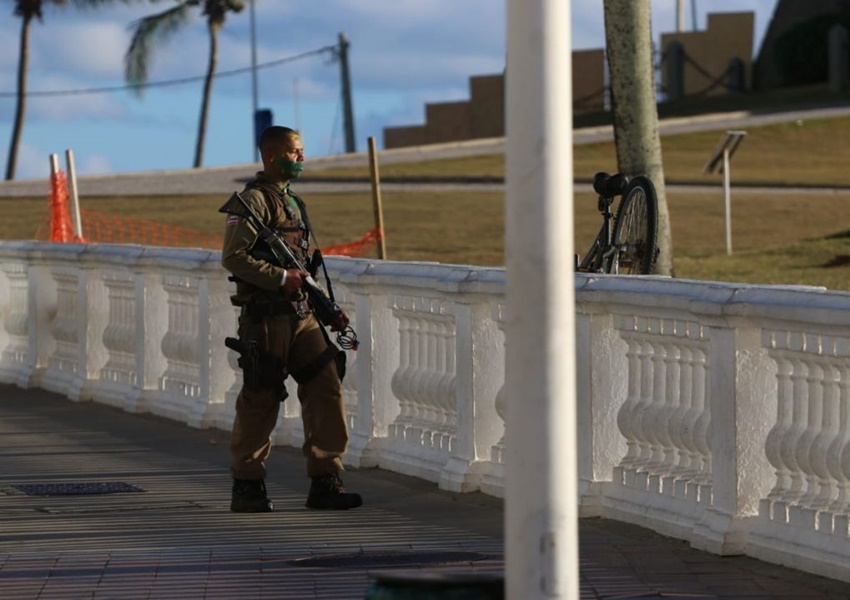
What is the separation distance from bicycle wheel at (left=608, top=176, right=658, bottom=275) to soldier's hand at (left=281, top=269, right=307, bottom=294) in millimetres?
2860

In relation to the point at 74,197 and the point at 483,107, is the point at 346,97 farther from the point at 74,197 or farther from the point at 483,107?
the point at 74,197

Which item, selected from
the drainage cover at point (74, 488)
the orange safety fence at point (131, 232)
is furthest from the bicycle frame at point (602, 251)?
the orange safety fence at point (131, 232)

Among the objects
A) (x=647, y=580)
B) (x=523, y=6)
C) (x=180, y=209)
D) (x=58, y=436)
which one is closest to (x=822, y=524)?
(x=647, y=580)

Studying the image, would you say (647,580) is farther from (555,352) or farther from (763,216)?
(763,216)

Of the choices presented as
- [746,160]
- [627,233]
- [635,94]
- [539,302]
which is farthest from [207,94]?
[539,302]

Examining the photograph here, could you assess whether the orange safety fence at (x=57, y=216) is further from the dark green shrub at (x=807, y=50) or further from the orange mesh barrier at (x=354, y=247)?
the dark green shrub at (x=807, y=50)

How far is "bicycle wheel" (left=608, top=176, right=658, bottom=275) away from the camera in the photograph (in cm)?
1240

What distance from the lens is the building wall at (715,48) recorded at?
69.2 m

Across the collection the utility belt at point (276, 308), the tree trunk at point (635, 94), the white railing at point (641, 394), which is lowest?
the white railing at point (641, 394)

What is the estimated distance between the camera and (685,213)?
114 ft

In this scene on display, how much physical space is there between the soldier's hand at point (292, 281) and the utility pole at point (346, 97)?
56718 millimetres

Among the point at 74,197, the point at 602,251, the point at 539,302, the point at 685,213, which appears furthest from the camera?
the point at 685,213

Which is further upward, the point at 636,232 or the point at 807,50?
the point at 807,50

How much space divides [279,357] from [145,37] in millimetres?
57358
